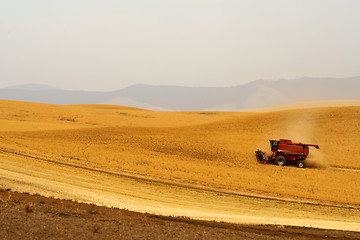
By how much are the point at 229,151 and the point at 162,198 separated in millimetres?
15828

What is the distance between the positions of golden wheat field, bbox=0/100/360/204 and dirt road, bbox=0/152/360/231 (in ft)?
6.27

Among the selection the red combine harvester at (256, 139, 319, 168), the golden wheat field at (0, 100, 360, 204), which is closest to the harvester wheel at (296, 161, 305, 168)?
the red combine harvester at (256, 139, 319, 168)

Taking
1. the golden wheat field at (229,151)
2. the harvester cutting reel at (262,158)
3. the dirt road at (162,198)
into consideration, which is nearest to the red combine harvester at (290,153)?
the harvester cutting reel at (262,158)

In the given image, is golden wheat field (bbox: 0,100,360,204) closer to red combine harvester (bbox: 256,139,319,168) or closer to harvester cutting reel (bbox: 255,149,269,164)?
harvester cutting reel (bbox: 255,149,269,164)

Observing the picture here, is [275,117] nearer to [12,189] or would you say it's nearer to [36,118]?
[36,118]

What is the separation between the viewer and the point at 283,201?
62.5 ft

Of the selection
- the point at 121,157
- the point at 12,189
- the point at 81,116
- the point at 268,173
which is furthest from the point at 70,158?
the point at 81,116

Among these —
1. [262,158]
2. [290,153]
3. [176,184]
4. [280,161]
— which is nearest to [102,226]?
[176,184]

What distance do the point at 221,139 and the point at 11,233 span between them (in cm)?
2990

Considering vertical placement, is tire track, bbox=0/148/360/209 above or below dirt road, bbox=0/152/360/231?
above

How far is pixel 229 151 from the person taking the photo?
106 ft

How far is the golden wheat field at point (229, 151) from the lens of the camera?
22344mm

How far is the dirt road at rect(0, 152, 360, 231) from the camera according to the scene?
1477 centimetres

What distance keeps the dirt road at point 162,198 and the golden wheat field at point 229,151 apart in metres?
1.91
